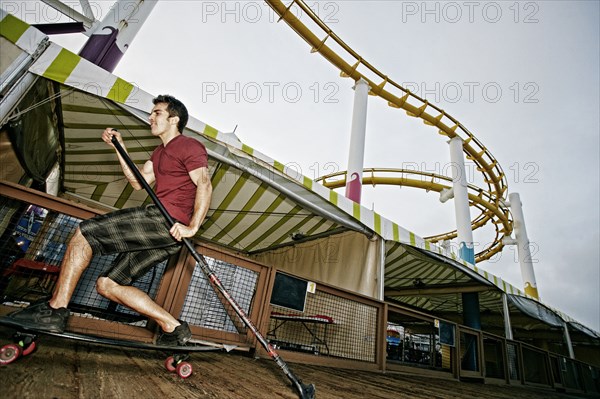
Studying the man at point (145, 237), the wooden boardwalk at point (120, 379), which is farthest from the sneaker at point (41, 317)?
the wooden boardwalk at point (120, 379)

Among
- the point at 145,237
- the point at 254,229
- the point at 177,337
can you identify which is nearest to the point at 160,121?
the point at 145,237

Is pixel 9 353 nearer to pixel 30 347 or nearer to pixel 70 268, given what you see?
pixel 30 347

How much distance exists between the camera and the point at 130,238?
1.37 meters

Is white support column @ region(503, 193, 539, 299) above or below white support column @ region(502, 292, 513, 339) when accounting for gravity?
above

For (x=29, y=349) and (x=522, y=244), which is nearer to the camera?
(x=29, y=349)

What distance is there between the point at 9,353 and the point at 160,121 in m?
1.24

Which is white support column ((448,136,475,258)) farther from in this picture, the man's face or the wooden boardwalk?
the man's face

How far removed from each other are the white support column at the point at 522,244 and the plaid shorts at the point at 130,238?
1461 centimetres

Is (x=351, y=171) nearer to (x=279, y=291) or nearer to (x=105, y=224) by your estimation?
(x=279, y=291)

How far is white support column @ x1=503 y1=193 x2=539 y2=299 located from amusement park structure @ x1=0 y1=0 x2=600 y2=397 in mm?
3019

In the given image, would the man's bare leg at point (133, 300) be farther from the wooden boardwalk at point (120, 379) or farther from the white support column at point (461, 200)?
the white support column at point (461, 200)

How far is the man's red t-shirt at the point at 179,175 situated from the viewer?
1.48 meters

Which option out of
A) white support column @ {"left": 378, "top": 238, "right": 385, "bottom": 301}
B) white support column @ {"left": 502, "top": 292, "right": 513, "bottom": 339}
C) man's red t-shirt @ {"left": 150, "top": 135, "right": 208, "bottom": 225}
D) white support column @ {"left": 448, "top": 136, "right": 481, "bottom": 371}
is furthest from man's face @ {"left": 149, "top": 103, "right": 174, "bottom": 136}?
white support column @ {"left": 502, "top": 292, "right": 513, "bottom": 339}

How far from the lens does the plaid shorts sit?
131 cm
